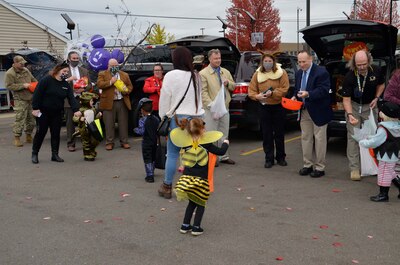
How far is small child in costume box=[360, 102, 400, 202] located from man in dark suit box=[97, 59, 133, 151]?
4.97 meters

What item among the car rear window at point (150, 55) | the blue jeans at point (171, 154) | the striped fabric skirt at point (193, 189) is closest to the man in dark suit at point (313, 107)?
the blue jeans at point (171, 154)

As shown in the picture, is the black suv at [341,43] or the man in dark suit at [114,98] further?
the man in dark suit at [114,98]

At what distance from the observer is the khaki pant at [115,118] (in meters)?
8.92

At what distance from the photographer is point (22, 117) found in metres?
9.91

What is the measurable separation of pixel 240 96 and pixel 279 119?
1.57 metres

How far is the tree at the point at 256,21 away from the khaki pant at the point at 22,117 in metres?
29.9

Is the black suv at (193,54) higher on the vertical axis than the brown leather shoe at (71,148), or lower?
higher

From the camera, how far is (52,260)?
3.89 metres

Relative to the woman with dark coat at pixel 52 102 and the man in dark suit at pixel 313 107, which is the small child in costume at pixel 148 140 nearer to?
the woman with dark coat at pixel 52 102

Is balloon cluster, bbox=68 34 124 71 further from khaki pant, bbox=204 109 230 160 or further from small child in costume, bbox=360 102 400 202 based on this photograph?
small child in costume, bbox=360 102 400 202

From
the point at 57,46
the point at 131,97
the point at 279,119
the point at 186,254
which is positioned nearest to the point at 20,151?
the point at 131,97

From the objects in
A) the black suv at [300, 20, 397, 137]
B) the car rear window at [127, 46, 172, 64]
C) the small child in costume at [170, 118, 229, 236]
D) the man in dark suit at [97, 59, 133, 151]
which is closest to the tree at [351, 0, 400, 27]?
the car rear window at [127, 46, 172, 64]

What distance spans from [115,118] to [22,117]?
2288 millimetres

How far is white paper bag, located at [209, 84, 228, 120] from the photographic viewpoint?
282 inches
